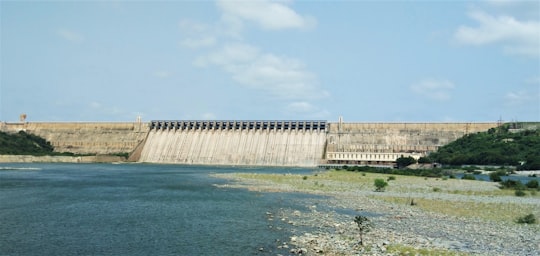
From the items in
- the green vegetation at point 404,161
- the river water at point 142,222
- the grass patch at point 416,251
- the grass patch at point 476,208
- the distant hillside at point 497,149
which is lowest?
the river water at point 142,222

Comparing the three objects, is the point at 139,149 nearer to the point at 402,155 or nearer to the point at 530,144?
the point at 402,155

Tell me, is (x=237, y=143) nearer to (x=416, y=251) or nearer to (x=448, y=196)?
(x=448, y=196)

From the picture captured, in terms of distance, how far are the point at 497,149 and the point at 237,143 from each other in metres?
52.2

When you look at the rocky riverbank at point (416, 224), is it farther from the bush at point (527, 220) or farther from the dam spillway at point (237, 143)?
the dam spillway at point (237, 143)

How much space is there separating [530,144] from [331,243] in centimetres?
9026

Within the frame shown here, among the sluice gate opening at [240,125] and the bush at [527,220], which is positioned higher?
the sluice gate opening at [240,125]

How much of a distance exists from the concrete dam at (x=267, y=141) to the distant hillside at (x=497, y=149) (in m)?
3.26

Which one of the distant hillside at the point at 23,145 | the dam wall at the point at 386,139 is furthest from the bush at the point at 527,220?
the distant hillside at the point at 23,145

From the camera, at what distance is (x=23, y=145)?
120 m

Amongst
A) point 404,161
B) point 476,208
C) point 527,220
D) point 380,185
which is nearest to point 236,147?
point 404,161

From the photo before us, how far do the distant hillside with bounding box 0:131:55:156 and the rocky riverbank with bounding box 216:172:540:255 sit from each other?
306 feet

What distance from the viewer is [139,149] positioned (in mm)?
119188

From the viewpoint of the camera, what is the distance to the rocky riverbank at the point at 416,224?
60.6ft

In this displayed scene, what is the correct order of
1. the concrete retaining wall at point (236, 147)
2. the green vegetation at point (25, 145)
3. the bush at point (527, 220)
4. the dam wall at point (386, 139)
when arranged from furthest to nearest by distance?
the green vegetation at point (25, 145), the concrete retaining wall at point (236, 147), the dam wall at point (386, 139), the bush at point (527, 220)
